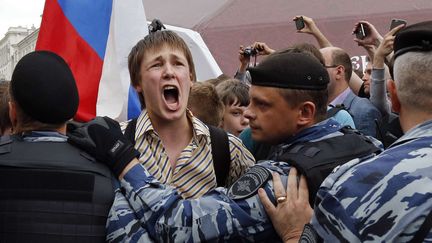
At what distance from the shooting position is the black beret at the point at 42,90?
2.11 meters

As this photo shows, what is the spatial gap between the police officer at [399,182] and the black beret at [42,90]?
98cm

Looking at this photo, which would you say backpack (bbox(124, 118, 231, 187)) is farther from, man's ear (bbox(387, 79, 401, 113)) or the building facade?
the building facade

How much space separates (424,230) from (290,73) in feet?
2.71

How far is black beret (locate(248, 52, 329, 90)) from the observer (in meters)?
2.12

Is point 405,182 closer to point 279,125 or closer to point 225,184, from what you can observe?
point 279,125

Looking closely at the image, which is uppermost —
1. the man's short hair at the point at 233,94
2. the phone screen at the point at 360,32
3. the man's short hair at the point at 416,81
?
the man's short hair at the point at 416,81

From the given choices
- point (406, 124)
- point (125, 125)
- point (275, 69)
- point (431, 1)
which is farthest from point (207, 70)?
point (431, 1)

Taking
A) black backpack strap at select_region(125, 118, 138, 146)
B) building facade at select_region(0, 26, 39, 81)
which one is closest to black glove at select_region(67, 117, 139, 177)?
black backpack strap at select_region(125, 118, 138, 146)

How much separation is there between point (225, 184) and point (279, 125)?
519 millimetres

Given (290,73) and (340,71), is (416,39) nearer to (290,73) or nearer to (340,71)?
(290,73)

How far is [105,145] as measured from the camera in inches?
83.7

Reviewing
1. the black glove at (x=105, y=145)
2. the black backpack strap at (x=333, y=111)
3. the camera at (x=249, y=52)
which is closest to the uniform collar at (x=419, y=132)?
the black glove at (x=105, y=145)

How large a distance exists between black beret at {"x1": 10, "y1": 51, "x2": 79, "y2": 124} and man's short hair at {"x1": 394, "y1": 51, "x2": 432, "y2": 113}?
3.81ft

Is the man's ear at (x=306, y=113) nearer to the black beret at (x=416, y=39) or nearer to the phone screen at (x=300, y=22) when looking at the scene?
the black beret at (x=416, y=39)
